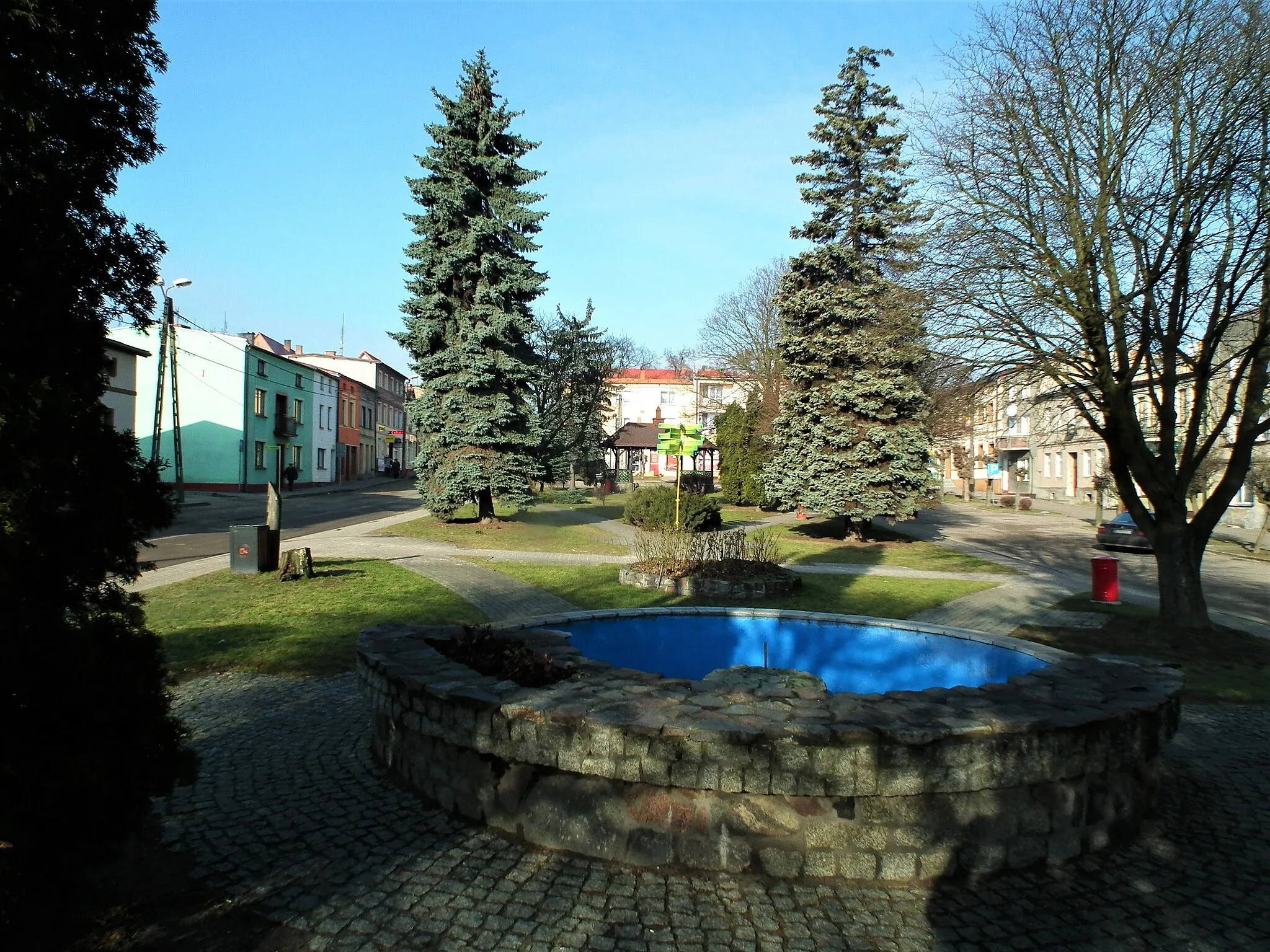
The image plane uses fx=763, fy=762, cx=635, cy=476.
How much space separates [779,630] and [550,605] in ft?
14.3

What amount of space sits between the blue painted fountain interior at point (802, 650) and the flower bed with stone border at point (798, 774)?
8.84ft

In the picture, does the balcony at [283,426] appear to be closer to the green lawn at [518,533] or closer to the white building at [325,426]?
Result: the white building at [325,426]

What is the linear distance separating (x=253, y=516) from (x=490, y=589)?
16598 millimetres

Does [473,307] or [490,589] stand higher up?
[473,307]

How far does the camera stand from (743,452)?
36.2 metres

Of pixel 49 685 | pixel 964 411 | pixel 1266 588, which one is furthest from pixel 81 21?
pixel 1266 588

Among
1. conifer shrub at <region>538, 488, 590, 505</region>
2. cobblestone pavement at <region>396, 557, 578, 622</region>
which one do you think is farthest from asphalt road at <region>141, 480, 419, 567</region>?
conifer shrub at <region>538, 488, 590, 505</region>

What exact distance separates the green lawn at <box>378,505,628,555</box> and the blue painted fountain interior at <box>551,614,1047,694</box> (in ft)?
34.1

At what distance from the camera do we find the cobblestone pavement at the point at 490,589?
10.8m

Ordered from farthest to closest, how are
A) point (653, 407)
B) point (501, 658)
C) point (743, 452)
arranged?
point (653, 407) < point (743, 452) < point (501, 658)

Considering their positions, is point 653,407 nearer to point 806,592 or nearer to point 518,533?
point 518,533

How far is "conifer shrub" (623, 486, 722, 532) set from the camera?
20688mm

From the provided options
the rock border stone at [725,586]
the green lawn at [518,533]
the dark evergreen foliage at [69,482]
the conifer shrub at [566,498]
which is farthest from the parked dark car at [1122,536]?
the dark evergreen foliage at [69,482]

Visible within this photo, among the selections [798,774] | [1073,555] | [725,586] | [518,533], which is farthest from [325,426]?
[798,774]
